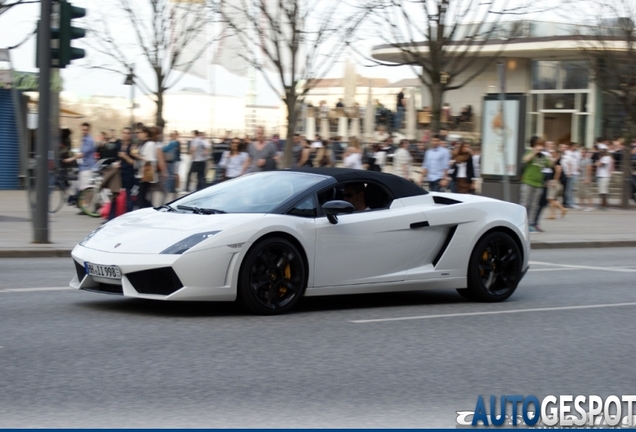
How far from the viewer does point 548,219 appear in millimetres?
24125

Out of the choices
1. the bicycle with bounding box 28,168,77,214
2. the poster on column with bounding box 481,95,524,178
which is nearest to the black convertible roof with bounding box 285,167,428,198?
the poster on column with bounding box 481,95,524,178

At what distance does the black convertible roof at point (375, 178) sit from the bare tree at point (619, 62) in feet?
69.5

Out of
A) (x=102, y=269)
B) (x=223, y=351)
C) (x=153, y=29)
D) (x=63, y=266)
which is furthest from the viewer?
(x=153, y=29)

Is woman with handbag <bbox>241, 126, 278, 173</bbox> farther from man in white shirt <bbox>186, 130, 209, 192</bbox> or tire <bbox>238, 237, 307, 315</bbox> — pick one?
tire <bbox>238, 237, 307, 315</bbox>

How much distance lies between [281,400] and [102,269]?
3020mm

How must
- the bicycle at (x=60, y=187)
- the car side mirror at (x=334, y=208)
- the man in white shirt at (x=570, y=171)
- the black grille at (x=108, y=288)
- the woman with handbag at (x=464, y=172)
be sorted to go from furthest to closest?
the man in white shirt at (x=570, y=171), the bicycle at (x=60, y=187), the woman with handbag at (x=464, y=172), the car side mirror at (x=334, y=208), the black grille at (x=108, y=288)

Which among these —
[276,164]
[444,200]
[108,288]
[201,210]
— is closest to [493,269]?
[444,200]

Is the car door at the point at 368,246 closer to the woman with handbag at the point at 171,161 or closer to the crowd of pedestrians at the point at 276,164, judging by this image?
the crowd of pedestrians at the point at 276,164

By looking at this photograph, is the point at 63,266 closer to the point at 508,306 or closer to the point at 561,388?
the point at 508,306

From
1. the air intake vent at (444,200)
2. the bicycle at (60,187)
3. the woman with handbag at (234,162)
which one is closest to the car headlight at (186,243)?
the air intake vent at (444,200)

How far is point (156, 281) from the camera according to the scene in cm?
818

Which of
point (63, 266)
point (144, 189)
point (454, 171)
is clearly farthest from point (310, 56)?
point (63, 266)

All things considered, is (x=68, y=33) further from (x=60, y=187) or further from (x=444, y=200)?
(x=60, y=187)

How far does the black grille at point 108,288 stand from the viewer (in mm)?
8328
